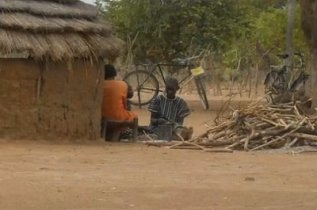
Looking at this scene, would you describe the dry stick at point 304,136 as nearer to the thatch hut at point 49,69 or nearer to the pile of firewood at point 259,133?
the pile of firewood at point 259,133

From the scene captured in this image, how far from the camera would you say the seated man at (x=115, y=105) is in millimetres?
14117

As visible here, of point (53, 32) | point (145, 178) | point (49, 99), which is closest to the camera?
point (145, 178)

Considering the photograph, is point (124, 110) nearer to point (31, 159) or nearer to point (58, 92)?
point (58, 92)

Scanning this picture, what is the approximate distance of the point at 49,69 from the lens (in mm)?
13688

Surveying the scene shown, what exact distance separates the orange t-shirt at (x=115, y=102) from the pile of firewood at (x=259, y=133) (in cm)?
107

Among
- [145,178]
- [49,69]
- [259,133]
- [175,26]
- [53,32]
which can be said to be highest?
[175,26]

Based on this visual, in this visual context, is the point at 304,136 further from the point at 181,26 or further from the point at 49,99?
the point at 181,26

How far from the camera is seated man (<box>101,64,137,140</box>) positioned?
556 inches

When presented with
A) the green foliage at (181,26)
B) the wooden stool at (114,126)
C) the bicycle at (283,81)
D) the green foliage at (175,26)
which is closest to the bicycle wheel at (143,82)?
the bicycle at (283,81)

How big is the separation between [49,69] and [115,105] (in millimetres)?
1204

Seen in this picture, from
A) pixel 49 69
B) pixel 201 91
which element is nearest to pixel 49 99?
pixel 49 69

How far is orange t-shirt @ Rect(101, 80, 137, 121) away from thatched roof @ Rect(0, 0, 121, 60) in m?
0.49

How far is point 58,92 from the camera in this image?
1371 centimetres

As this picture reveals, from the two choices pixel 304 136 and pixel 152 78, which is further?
pixel 152 78
